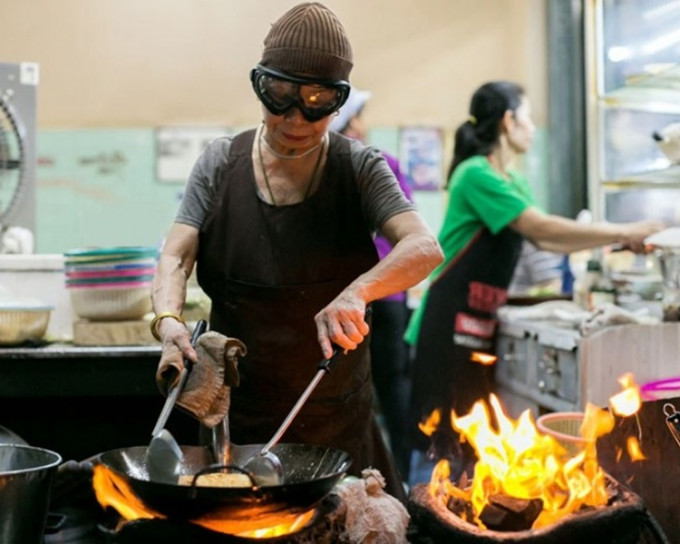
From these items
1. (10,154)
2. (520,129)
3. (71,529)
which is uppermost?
(520,129)

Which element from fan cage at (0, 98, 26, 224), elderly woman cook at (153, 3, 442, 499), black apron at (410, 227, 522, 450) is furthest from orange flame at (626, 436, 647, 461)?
fan cage at (0, 98, 26, 224)

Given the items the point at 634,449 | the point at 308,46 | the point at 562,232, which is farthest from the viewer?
the point at 562,232

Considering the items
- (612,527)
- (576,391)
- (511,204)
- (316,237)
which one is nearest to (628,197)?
(511,204)

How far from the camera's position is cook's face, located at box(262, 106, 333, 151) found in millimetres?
2461

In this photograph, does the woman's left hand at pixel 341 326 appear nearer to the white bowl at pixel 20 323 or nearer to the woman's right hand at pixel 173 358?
the woman's right hand at pixel 173 358

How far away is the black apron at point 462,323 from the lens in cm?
421

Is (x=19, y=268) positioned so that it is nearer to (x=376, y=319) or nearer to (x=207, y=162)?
(x=207, y=162)

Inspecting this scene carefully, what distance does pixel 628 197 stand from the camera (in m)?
5.54

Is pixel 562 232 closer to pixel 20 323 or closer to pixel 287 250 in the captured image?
pixel 287 250

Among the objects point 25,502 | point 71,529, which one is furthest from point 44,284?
point 25,502

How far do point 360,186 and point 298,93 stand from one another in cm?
37

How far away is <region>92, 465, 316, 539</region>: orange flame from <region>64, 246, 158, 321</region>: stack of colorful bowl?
4.77 ft

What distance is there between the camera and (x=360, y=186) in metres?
2.67

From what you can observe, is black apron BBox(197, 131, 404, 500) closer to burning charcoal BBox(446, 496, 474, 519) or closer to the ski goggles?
the ski goggles
